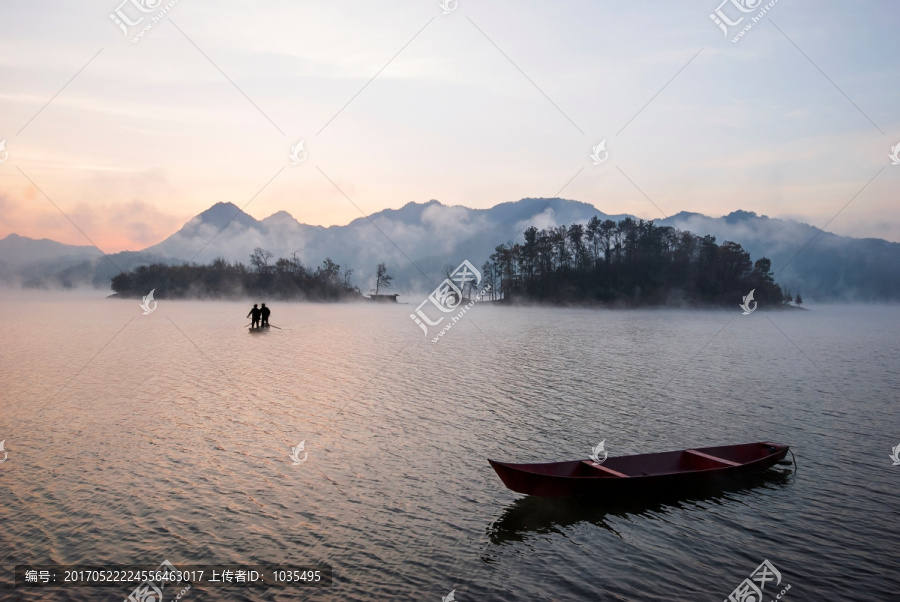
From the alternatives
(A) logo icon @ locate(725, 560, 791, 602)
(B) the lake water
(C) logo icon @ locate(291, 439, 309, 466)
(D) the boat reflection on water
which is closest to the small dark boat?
(D) the boat reflection on water

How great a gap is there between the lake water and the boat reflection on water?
10cm

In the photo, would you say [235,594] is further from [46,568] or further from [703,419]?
[703,419]

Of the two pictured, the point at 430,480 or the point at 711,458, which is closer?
the point at 430,480

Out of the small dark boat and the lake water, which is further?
the small dark boat

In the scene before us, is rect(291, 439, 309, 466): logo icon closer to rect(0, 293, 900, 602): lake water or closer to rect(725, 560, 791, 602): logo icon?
rect(0, 293, 900, 602): lake water

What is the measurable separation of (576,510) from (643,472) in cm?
364

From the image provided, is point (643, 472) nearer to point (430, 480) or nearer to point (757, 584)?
point (757, 584)

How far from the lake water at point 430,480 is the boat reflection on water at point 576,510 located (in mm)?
95

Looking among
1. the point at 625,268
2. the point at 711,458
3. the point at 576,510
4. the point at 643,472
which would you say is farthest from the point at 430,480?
the point at 625,268

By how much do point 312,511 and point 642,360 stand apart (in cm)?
4274

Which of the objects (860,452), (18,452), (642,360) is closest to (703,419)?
(860,452)

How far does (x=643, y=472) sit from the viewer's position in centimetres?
1956

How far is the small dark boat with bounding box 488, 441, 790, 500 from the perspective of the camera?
1736 centimetres

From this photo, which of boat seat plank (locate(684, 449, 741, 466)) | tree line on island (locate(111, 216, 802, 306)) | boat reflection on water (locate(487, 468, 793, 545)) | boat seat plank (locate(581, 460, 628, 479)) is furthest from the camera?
tree line on island (locate(111, 216, 802, 306))
